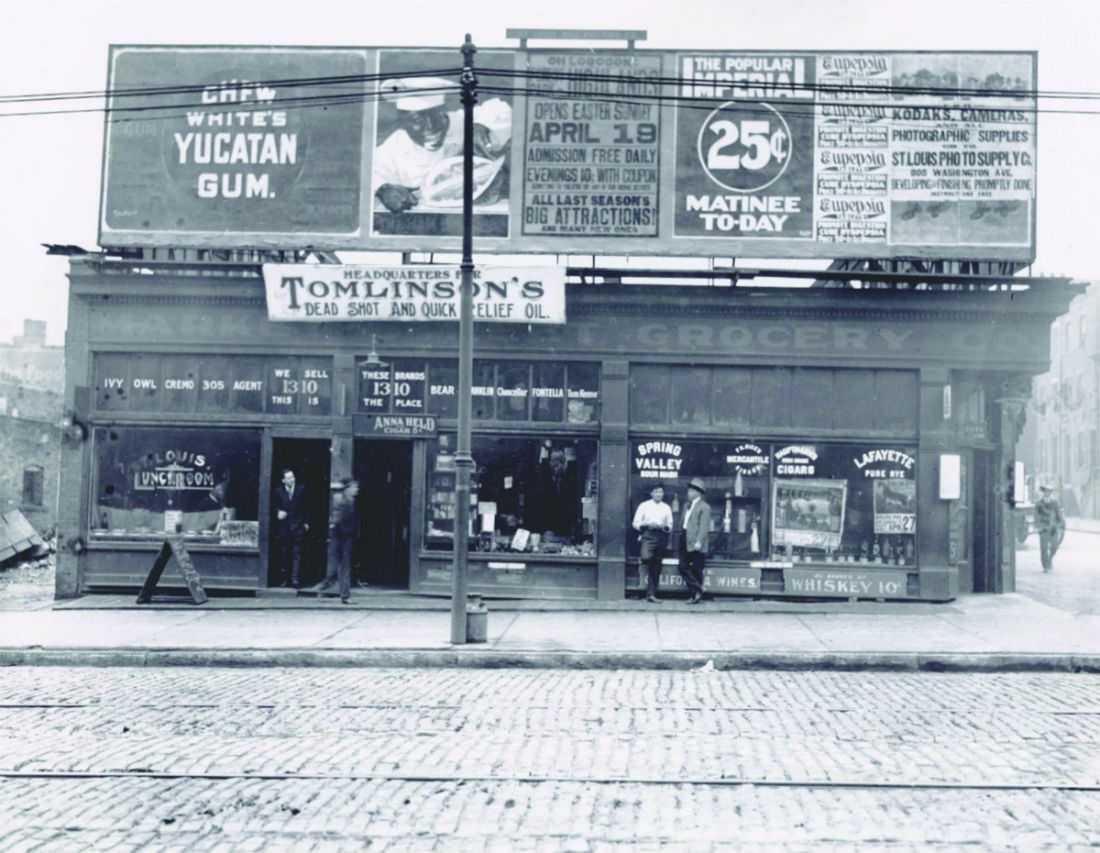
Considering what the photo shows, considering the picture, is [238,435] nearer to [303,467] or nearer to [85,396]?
[303,467]

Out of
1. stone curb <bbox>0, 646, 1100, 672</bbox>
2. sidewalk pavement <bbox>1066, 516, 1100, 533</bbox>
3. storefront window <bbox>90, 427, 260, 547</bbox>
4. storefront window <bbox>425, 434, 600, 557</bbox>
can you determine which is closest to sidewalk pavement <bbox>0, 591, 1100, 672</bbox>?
stone curb <bbox>0, 646, 1100, 672</bbox>

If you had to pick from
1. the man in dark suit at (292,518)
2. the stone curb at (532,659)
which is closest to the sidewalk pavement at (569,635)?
the stone curb at (532,659)

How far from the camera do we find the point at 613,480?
16688 mm

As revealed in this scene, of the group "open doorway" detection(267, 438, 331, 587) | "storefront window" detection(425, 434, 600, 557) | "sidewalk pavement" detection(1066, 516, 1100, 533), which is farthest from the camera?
"sidewalk pavement" detection(1066, 516, 1100, 533)

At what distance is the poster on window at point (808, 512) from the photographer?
1666cm

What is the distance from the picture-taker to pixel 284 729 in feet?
29.0

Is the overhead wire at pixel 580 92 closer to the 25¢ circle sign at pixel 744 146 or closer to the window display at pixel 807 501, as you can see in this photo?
the 25¢ circle sign at pixel 744 146

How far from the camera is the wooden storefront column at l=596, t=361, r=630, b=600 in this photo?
54.5 feet

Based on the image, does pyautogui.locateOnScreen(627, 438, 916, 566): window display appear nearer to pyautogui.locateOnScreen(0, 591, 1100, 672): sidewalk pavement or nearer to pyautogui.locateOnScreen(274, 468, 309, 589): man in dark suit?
pyautogui.locateOnScreen(0, 591, 1100, 672): sidewalk pavement

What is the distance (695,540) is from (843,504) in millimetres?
→ 2353

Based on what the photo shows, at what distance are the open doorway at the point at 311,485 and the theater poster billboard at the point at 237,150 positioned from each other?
10.2ft

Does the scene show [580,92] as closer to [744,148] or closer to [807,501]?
[744,148]

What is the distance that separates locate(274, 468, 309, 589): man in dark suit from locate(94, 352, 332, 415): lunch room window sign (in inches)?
44.8

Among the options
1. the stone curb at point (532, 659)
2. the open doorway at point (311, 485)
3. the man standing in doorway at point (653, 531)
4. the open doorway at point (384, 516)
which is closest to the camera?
the stone curb at point (532, 659)
